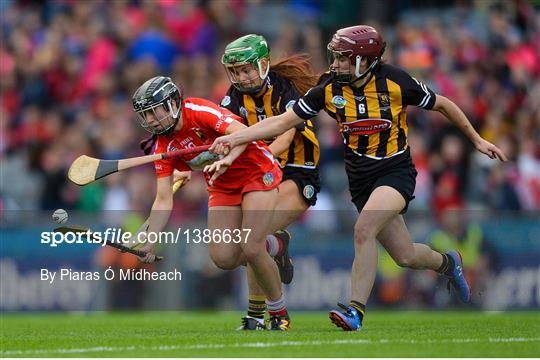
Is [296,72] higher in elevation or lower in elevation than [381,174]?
higher

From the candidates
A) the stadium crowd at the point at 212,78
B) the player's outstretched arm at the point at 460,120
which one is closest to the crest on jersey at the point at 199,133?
the player's outstretched arm at the point at 460,120

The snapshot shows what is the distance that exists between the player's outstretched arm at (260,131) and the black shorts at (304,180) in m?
0.93

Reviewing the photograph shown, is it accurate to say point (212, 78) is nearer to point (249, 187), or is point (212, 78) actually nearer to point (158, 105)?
point (249, 187)

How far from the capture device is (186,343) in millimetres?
9070

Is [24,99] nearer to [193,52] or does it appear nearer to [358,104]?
[193,52]

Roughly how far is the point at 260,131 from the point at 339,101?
638 mm

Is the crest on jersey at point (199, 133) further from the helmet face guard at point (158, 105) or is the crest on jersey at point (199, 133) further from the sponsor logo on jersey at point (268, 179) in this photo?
the sponsor logo on jersey at point (268, 179)

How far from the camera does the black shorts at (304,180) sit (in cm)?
1082

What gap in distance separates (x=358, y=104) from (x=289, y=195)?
3.84 ft

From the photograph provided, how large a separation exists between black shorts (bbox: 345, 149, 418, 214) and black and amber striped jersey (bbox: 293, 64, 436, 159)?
0.18 metres

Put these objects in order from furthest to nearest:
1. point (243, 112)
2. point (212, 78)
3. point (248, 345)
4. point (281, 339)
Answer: point (212, 78)
point (243, 112)
point (281, 339)
point (248, 345)

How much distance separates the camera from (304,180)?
10.9 meters

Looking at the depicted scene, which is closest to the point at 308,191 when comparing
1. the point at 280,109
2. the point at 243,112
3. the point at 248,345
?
the point at 280,109

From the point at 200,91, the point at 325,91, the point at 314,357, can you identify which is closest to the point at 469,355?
the point at 314,357
